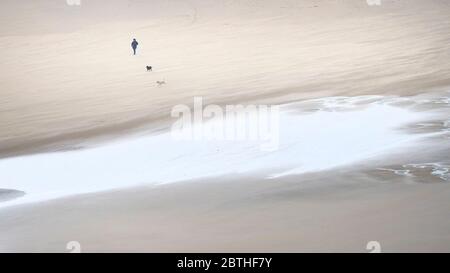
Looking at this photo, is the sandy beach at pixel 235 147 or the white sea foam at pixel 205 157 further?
the white sea foam at pixel 205 157

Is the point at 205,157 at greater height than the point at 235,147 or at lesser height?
lesser

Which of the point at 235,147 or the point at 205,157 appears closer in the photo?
the point at 205,157

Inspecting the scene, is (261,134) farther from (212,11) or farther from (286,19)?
(212,11)

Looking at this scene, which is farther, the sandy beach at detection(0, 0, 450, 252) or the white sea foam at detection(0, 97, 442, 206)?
the white sea foam at detection(0, 97, 442, 206)
